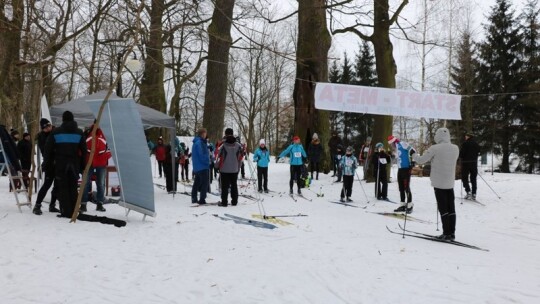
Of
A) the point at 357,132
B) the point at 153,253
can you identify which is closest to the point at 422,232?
the point at 153,253

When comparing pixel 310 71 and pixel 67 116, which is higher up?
pixel 310 71

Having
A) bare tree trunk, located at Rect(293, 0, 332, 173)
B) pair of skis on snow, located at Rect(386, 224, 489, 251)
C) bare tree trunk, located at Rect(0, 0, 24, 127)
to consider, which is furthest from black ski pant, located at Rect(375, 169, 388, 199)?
bare tree trunk, located at Rect(0, 0, 24, 127)

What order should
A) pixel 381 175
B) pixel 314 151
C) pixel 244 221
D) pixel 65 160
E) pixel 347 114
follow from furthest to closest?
pixel 347 114 < pixel 314 151 < pixel 381 175 < pixel 244 221 < pixel 65 160

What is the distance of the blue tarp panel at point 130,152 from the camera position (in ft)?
25.5

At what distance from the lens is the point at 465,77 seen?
32.7m

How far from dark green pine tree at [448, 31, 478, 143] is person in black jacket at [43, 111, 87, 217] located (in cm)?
2939

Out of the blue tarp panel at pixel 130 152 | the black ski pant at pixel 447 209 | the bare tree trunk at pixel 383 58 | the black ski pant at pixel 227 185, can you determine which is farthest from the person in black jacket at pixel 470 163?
the blue tarp panel at pixel 130 152

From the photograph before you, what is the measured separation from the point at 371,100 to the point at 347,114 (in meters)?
31.1

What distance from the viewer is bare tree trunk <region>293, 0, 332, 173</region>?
707 inches

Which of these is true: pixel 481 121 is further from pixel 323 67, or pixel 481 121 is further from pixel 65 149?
pixel 65 149

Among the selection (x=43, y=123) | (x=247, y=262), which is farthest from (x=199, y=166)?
(x=247, y=262)

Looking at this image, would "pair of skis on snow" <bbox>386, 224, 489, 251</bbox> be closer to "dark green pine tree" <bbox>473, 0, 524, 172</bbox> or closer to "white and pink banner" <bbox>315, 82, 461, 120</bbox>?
"white and pink banner" <bbox>315, 82, 461, 120</bbox>

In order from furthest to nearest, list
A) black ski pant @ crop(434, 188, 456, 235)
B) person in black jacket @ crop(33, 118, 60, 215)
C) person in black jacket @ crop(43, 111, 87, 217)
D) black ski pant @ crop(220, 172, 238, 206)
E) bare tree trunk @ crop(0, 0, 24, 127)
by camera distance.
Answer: black ski pant @ crop(220, 172, 238, 206) < bare tree trunk @ crop(0, 0, 24, 127) < person in black jacket @ crop(33, 118, 60, 215) < black ski pant @ crop(434, 188, 456, 235) < person in black jacket @ crop(43, 111, 87, 217)

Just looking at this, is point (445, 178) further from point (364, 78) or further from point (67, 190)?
point (364, 78)
